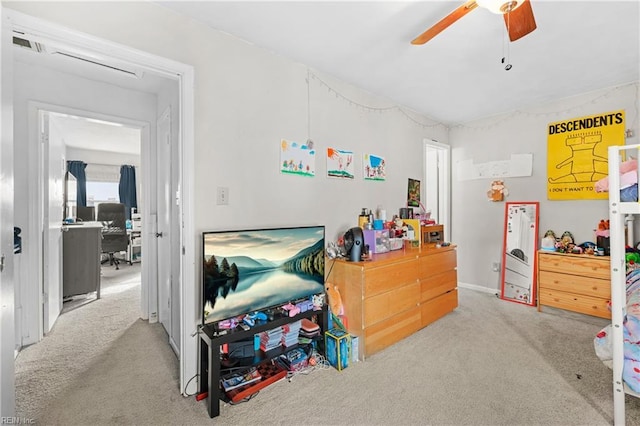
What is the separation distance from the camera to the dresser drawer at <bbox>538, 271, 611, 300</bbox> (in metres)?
2.86

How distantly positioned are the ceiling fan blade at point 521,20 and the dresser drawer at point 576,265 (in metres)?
2.57

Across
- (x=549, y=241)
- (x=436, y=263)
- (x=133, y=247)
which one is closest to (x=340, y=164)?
(x=436, y=263)

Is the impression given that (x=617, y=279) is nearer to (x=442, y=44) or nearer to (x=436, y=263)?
(x=436, y=263)

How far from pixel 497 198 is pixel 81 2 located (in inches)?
173

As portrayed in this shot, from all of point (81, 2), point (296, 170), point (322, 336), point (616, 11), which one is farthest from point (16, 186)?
point (616, 11)

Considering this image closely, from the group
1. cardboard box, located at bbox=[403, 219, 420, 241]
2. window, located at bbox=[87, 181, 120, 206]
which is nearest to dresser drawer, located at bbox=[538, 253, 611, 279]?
cardboard box, located at bbox=[403, 219, 420, 241]

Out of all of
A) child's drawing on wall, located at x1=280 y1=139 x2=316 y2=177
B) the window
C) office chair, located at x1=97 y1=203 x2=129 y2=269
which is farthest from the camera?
the window

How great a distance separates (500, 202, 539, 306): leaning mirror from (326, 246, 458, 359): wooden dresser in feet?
3.94

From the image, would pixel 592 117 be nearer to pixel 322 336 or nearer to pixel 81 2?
pixel 322 336

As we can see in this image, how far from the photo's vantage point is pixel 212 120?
78.1 inches

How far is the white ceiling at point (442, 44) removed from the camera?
1.83m

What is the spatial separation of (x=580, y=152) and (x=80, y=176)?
852 cm

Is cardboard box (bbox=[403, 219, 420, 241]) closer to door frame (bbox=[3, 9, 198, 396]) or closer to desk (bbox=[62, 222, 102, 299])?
door frame (bbox=[3, 9, 198, 396])

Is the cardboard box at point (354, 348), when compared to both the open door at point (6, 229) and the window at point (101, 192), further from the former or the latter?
the window at point (101, 192)
